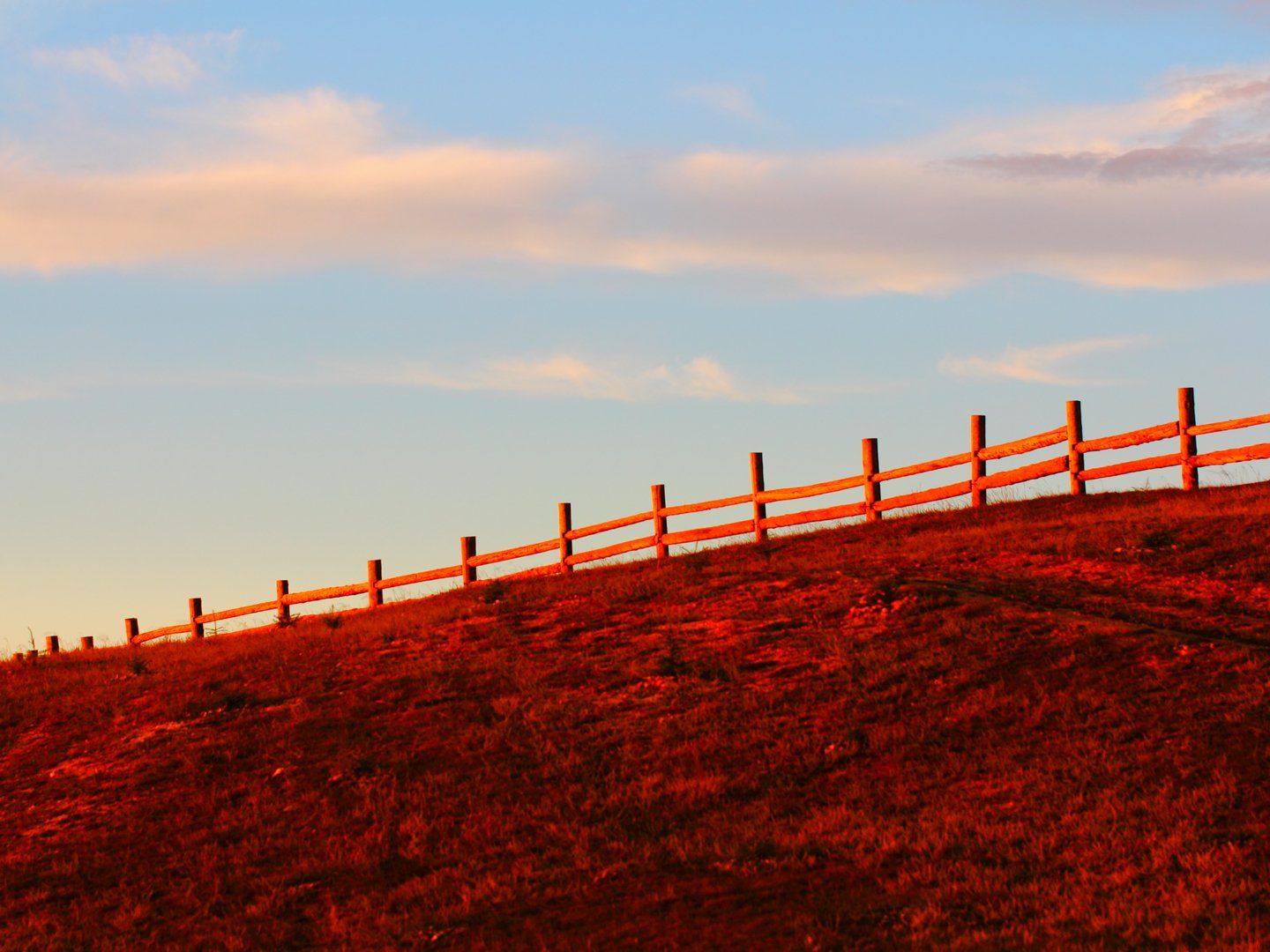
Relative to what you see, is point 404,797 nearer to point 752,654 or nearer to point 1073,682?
point 752,654

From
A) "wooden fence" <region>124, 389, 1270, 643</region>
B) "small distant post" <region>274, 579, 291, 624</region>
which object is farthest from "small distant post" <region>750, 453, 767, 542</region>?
"small distant post" <region>274, 579, 291, 624</region>

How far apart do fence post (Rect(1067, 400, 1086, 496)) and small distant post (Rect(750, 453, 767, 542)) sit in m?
6.42

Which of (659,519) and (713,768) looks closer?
(713,768)

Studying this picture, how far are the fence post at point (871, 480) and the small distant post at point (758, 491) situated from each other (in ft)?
7.32

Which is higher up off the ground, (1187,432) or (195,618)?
(1187,432)

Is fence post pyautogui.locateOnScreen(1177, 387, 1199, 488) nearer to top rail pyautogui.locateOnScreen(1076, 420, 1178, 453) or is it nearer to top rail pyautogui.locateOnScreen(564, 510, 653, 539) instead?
top rail pyautogui.locateOnScreen(1076, 420, 1178, 453)

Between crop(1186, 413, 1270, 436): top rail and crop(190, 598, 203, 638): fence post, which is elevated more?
crop(1186, 413, 1270, 436): top rail

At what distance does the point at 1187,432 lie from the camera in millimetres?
27750

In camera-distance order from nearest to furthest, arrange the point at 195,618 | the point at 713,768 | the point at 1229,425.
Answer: the point at 713,768 → the point at 1229,425 → the point at 195,618

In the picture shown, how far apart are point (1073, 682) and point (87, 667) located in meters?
18.3

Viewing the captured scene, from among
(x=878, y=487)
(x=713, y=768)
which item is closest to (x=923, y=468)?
(x=878, y=487)

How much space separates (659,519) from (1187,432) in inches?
436

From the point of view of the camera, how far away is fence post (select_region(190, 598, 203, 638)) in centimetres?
3828

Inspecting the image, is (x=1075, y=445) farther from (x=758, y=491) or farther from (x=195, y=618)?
(x=195, y=618)
